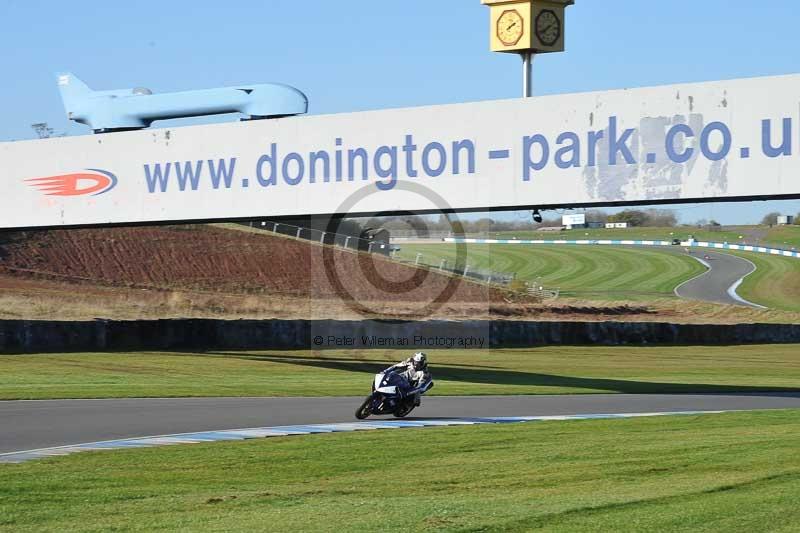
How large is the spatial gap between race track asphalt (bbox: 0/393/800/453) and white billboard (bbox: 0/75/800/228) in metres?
3.96

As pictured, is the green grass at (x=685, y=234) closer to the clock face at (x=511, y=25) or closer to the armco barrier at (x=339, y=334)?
the armco barrier at (x=339, y=334)

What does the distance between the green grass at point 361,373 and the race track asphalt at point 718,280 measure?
28609mm

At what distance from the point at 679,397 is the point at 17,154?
17.5 meters

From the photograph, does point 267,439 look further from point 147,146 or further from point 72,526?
point 147,146

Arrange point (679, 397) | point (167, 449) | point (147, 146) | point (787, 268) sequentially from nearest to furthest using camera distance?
point (167, 449), point (679, 397), point (147, 146), point (787, 268)

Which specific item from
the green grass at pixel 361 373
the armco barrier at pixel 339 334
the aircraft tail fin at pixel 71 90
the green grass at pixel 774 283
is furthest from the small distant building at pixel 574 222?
the aircraft tail fin at pixel 71 90

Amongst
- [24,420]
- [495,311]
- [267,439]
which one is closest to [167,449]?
[267,439]

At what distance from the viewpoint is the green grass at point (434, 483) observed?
9758 mm

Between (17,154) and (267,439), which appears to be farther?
(17,154)

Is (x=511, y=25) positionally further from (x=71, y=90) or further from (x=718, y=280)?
(x=718, y=280)

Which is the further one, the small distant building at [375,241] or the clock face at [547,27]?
the small distant building at [375,241]

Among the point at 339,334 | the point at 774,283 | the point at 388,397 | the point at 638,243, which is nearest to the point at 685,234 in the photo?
the point at 638,243

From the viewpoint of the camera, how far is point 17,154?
31406 mm

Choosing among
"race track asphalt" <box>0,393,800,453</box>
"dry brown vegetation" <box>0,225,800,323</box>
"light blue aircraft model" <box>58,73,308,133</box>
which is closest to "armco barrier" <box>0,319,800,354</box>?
"light blue aircraft model" <box>58,73,308,133</box>
